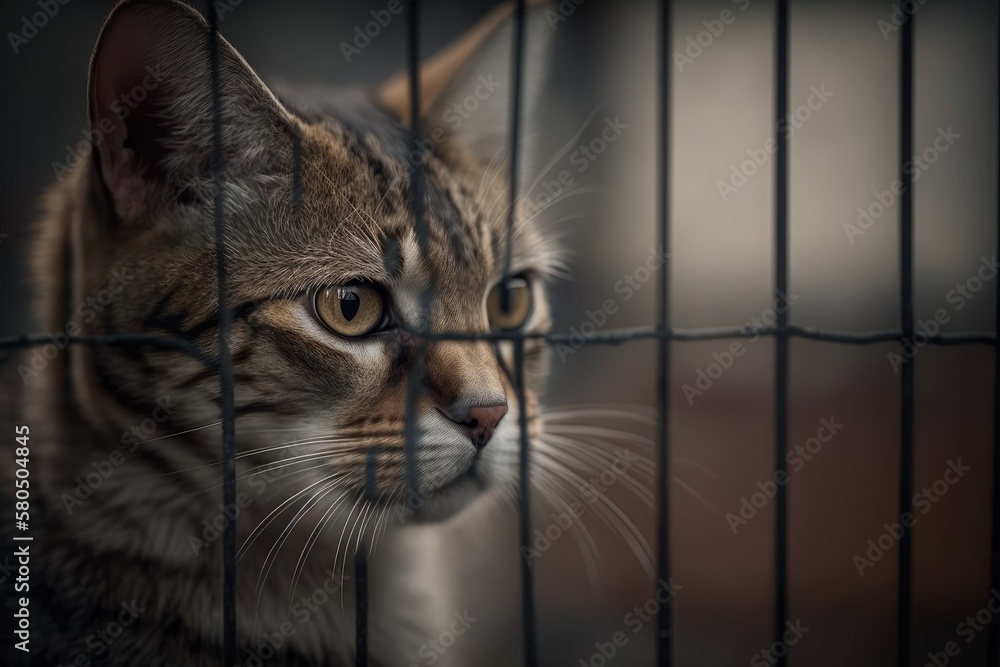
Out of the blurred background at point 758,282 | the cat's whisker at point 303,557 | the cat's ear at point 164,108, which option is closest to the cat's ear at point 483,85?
the blurred background at point 758,282

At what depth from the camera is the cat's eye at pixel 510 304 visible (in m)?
0.97

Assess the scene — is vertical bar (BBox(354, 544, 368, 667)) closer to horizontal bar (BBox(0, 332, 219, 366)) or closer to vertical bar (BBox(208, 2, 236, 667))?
vertical bar (BBox(208, 2, 236, 667))

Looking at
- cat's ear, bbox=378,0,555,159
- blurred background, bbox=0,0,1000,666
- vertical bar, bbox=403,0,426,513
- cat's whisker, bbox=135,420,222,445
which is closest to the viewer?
vertical bar, bbox=403,0,426,513

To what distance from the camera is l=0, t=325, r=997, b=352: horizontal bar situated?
694 mm

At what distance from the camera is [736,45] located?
1864mm

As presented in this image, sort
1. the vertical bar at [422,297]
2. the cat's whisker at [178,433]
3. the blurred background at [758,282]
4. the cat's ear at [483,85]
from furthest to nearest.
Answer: the blurred background at [758,282], the cat's ear at [483,85], the cat's whisker at [178,433], the vertical bar at [422,297]

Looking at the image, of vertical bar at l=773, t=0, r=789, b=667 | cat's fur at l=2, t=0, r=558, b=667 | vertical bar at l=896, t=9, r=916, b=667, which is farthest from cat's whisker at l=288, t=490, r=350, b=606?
vertical bar at l=896, t=9, r=916, b=667

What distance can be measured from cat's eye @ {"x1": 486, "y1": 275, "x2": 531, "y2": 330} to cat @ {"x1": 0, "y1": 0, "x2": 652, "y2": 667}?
0.37 ft

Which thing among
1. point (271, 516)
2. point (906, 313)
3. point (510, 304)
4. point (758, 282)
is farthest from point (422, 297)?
point (758, 282)

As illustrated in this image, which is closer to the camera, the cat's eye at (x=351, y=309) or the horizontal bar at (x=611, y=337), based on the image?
the horizontal bar at (x=611, y=337)

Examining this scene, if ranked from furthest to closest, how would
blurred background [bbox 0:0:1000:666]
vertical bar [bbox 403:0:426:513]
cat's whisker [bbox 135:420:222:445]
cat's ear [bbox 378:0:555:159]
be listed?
blurred background [bbox 0:0:1000:666] < cat's ear [bbox 378:0:555:159] < cat's whisker [bbox 135:420:222:445] < vertical bar [bbox 403:0:426:513]

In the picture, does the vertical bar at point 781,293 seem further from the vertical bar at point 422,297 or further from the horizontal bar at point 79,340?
the horizontal bar at point 79,340

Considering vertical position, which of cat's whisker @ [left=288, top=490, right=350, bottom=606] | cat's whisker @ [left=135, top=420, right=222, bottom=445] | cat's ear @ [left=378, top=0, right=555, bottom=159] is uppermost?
cat's ear @ [left=378, top=0, right=555, bottom=159]

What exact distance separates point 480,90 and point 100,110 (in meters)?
0.49
